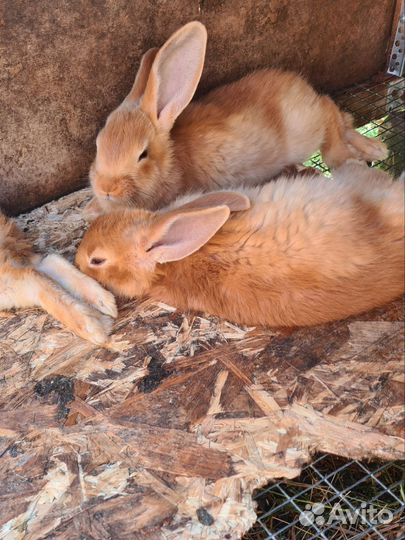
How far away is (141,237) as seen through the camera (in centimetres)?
Result: 288

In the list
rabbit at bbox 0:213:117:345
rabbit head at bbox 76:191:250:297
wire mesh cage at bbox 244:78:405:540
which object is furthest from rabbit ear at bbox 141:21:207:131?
wire mesh cage at bbox 244:78:405:540

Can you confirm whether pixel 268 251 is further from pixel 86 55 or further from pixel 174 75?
pixel 86 55

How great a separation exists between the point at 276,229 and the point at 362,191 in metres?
0.49

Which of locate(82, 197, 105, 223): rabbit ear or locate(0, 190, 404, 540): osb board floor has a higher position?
locate(82, 197, 105, 223): rabbit ear

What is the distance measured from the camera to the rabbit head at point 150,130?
10.4 feet

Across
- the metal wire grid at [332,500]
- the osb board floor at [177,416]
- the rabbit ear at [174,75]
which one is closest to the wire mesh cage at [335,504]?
the metal wire grid at [332,500]

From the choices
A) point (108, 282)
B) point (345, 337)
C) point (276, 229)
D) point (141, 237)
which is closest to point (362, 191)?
point (276, 229)

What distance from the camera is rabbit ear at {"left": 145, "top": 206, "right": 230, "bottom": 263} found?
2613 mm

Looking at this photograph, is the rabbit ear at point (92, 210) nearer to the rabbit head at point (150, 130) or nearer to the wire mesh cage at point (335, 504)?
the rabbit head at point (150, 130)

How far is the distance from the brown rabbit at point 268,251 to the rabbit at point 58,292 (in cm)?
10

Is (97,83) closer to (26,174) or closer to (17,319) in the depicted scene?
(26,174)

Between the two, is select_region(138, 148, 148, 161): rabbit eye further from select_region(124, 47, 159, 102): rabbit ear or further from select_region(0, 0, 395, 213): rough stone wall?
select_region(0, 0, 395, 213): rough stone wall

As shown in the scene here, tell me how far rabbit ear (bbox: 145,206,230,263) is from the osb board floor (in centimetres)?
34

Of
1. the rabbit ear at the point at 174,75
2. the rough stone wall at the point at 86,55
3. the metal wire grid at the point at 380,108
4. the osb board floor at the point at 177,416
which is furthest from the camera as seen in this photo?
the metal wire grid at the point at 380,108
